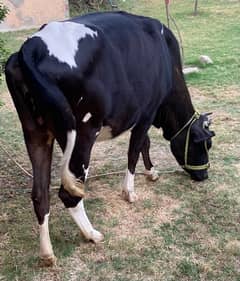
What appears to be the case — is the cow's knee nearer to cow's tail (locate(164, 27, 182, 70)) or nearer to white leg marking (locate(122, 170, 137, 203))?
white leg marking (locate(122, 170, 137, 203))

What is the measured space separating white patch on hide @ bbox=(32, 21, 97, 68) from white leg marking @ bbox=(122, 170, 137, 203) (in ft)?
4.27

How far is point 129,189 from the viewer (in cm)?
385

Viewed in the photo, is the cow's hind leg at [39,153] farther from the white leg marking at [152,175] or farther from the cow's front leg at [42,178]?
the white leg marking at [152,175]

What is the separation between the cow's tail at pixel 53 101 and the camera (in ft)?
8.57

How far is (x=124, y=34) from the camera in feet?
10.5

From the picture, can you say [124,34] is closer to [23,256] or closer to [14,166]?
[23,256]

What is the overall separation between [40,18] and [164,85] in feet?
25.2

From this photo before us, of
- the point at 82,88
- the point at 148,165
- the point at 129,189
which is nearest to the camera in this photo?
the point at 82,88

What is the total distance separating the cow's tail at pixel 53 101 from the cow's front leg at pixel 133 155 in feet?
3.11

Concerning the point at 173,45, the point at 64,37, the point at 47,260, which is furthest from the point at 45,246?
the point at 173,45

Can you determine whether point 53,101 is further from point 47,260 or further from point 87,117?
point 47,260

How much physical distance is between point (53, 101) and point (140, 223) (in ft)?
4.27

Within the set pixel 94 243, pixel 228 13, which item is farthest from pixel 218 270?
pixel 228 13

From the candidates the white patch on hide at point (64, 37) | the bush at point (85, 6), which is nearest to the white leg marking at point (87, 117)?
the white patch on hide at point (64, 37)
